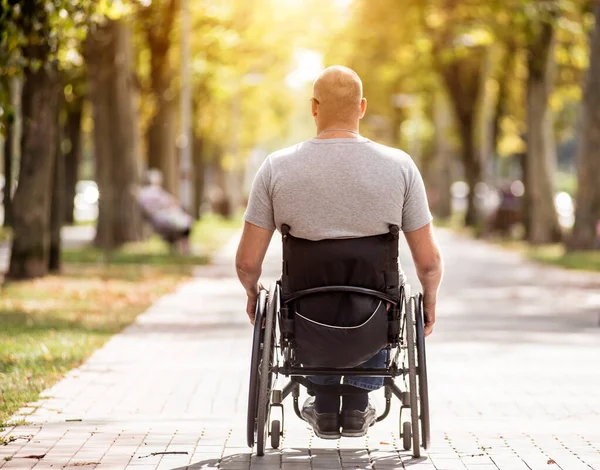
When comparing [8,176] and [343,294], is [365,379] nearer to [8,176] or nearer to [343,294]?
[343,294]

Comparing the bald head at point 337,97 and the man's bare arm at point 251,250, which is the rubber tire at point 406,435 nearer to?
the man's bare arm at point 251,250

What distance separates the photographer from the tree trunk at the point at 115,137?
2719cm

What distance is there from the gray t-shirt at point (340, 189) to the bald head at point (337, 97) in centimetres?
10

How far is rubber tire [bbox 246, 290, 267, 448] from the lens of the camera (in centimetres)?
639

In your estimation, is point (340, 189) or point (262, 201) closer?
point (340, 189)

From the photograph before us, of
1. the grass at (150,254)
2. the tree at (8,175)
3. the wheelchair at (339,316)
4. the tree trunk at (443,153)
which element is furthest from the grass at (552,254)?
the wheelchair at (339,316)

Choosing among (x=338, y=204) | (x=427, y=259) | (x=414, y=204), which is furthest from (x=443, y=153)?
(x=338, y=204)

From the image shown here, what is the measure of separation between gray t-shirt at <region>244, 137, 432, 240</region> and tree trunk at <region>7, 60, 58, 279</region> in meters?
12.6

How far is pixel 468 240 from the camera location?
124ft

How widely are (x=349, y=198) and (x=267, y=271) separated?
17691 millimetres

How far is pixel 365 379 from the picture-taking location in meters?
6.63

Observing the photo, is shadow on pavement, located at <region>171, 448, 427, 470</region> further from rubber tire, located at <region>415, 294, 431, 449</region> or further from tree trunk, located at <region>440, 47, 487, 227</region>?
tree trunk, located at <region>440, 47, 487, 227</region>

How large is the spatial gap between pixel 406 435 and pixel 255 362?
0.86m

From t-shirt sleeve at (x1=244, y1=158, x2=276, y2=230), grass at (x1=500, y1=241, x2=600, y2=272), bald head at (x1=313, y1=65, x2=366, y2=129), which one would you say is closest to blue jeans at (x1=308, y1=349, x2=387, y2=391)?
t-shirt sleeve at (x1=244, y1=158, x2=276, y2=230)
